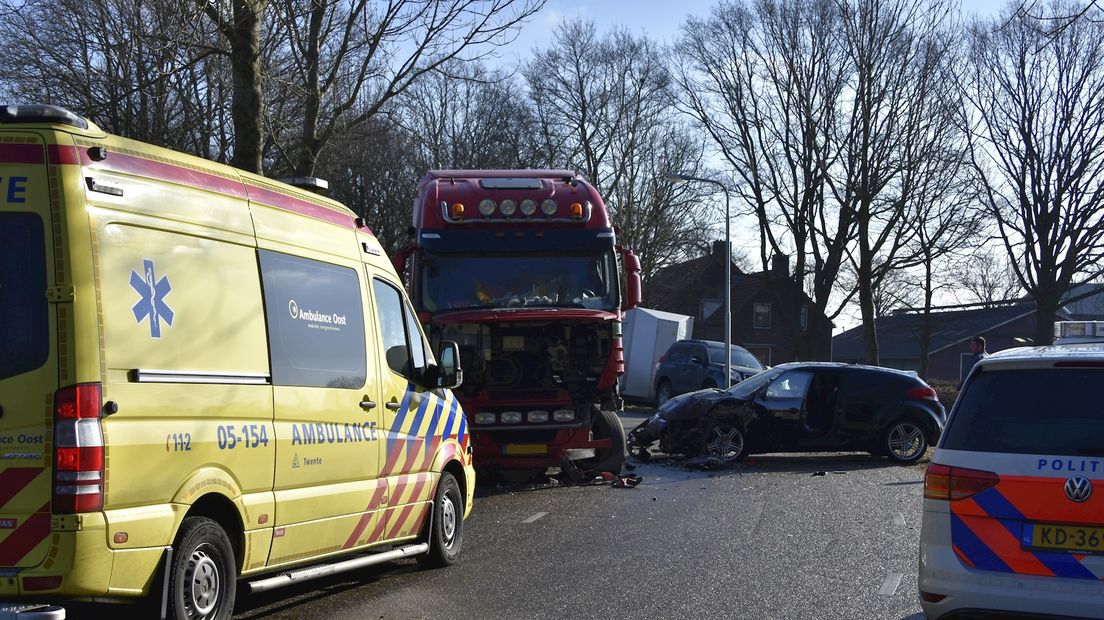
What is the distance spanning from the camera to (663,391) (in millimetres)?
32625

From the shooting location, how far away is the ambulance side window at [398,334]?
26.9ft

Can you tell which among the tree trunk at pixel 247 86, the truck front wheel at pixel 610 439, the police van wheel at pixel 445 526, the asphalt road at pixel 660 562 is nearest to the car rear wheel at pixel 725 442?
the asphalt road at pixel 660 562

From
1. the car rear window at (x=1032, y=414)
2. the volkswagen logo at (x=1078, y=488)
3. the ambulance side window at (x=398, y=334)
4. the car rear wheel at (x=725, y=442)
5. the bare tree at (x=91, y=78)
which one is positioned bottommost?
the car rear wheel at (x=725, y=442)

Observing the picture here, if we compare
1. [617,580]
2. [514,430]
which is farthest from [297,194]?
[514,430]

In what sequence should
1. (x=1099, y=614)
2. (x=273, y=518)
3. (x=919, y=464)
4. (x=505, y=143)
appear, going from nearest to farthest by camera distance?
(x=1099, y=614), (x=273, y=518), (x=919, y=464), (x=505, y=143)

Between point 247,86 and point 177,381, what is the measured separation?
32.0 feet

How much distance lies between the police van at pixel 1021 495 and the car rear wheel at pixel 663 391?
26374 millimetres

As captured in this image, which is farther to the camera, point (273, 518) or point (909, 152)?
point (909, 152)

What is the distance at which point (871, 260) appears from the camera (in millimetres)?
39719

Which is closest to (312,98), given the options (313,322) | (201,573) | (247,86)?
(247,86)

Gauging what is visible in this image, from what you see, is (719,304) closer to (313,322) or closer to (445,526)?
(445,526)

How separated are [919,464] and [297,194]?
38.9 feet

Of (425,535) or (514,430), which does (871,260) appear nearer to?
(514,430)

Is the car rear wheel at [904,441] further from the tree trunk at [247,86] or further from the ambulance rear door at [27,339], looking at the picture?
the ambulance rear door at [27,339]
